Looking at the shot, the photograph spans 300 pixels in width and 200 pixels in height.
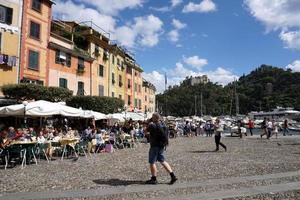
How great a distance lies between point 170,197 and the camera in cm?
768

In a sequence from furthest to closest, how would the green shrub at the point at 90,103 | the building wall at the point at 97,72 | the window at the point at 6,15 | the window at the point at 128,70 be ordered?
the window at the point at 128,70, the building wall at the point at 97,72, the green shrub at the point at 90,103, the window at the point at 6,15

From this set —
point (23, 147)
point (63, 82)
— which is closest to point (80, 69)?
point (63, 82)

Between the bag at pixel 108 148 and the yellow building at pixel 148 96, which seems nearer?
the bag at pixel 108 148

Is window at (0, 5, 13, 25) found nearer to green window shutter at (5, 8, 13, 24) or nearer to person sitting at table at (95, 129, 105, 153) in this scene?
green window shutter at (5, 8, 13, 24)

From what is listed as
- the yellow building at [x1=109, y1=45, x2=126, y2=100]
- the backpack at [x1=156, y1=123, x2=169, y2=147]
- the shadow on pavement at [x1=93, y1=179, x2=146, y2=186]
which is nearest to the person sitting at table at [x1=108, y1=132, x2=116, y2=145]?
the shadow on pavement at [x1=93, y1=179, x2=146, y2=186]

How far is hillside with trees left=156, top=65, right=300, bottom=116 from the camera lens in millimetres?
114562

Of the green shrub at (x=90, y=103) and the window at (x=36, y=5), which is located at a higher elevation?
the window at (x=36, y=5)

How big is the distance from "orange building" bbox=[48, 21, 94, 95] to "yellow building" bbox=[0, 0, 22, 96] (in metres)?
4.52

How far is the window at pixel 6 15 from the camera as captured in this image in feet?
84.8

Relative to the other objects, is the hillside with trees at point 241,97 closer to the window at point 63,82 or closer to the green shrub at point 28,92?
the window at point 63,82

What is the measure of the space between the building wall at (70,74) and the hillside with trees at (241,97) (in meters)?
76.4

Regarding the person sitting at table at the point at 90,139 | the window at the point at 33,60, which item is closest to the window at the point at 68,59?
the window at the point at 33,60

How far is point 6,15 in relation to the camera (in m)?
26.2

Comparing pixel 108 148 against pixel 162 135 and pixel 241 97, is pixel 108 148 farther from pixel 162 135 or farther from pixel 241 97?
pixel 241 97
